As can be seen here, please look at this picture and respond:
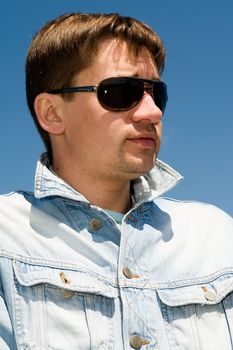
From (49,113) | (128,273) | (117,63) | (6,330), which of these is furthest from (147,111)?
(6,330)

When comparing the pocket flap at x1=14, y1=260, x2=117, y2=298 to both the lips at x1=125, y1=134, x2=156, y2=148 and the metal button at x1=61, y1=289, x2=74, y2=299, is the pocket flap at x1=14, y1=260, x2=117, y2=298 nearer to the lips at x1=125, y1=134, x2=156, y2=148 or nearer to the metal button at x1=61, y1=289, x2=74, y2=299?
the metal button at x1=61, y1=289, x2=74, y2=299

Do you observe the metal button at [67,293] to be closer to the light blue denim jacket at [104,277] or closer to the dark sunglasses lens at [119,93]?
the light blue denim jacket at [104,277]

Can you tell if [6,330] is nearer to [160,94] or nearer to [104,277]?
[104,277]

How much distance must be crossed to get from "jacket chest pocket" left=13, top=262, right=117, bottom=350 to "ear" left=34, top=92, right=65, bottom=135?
118 cm

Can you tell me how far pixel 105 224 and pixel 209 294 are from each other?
80cm

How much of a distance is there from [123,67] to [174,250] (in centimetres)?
128

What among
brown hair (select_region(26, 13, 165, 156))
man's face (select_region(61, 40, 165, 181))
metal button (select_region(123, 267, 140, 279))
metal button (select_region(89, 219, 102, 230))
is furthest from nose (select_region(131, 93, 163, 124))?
metal button (select_region(123, 267, 140, 279))

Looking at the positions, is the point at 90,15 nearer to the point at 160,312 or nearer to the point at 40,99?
the point at 40,99

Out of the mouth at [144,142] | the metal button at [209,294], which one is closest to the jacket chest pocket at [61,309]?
the metal button at [209,294]

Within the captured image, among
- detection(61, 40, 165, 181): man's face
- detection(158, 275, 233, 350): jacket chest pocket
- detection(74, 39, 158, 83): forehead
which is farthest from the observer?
detection(74, 39, 158, 83): forehead

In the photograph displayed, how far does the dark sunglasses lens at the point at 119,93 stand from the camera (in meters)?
3.89

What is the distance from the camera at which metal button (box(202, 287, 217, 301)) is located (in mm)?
3721

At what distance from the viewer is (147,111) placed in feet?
12.9

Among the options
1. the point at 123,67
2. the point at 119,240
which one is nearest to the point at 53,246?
the point at 119,240
